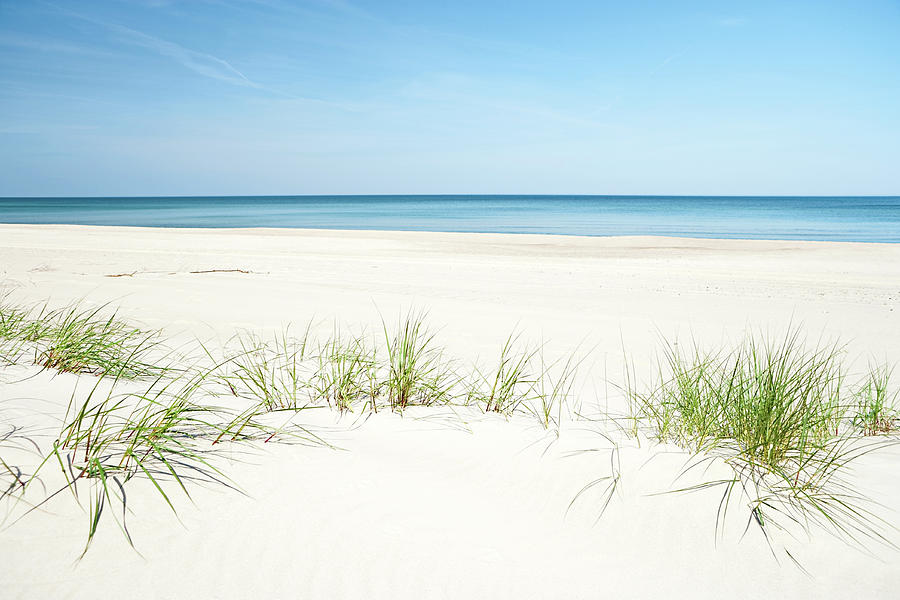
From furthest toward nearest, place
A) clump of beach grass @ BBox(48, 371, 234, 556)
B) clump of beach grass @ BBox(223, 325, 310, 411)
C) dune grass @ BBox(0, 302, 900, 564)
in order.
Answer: clump of beach grass @ BBox(223, 325, 310, 411) → dune grass @ BBox(0, 302, 900, 564) → clump of beach grass @ BBox(48, 371, 234, 556)

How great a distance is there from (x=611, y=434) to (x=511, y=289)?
22.2 feet

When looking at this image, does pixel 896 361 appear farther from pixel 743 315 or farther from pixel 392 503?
pixel 392 503

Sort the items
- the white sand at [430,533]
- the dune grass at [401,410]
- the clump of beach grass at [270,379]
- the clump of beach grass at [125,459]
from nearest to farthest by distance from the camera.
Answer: the white sand at [430,533], the clump of beach grass at [125,459], the dune grass at [401,410], the clump of beach grass at [270,379]

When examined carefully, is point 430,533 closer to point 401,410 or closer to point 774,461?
point 401,410

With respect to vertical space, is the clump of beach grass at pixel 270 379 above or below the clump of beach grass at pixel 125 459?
below

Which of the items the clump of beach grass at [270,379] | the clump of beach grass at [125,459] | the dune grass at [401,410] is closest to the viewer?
the clump of beach grass at [125,459]

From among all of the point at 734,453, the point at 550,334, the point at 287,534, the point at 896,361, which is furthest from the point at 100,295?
the point at 896,361

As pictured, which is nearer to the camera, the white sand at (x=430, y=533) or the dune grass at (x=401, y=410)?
the white sand at (x=430, y=533)

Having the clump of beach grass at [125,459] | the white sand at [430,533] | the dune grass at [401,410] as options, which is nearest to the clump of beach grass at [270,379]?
the dune grass at [401,410]

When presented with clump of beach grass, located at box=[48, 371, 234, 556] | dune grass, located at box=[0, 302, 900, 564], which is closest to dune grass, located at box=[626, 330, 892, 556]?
dune grass, located at box=[0, 302, 900, 564]

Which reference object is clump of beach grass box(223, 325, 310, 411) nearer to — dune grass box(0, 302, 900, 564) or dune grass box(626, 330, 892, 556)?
dune grass box(0, 302, 900, 564)

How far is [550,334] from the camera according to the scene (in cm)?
622

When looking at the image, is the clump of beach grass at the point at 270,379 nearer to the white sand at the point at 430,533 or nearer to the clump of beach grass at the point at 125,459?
the white sand at the point at 430,533

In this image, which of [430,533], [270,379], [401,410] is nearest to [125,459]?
[430,533]
